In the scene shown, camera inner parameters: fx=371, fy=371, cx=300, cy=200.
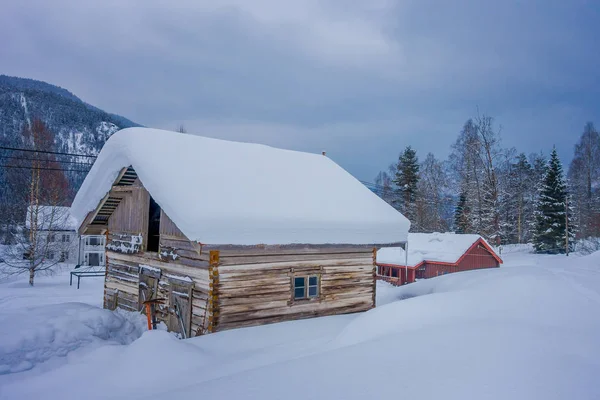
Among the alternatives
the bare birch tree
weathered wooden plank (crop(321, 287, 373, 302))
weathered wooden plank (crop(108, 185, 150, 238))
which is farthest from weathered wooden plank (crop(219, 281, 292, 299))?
the bare birch tree

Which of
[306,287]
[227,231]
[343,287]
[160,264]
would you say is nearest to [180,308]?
[160,264]

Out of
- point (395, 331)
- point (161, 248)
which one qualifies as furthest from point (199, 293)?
point (395, 331)

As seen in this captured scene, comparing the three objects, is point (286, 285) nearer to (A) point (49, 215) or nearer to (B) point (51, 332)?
(B) point (51, 332)

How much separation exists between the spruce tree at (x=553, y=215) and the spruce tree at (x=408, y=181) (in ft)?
40.1

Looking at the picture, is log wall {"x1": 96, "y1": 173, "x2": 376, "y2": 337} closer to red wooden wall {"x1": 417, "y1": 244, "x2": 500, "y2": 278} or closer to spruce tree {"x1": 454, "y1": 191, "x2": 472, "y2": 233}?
red wooden wall {"x1": 417, "y1": 244, "x2": 500, "y2": 278}

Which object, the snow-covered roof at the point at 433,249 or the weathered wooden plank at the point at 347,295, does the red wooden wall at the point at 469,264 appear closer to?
the snow-covered roof at the point at 433,249

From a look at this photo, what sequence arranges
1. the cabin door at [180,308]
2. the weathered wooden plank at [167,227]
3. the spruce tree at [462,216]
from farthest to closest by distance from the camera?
the spruce tree at [462,216], the weathered wooden plank at [167,227], the cabin door at [180,308]

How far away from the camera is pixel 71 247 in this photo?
45.8 m

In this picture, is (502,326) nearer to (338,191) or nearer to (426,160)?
(338,191)

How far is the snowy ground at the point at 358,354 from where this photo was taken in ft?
14.9

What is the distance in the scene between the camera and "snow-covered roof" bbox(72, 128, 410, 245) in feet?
31.4

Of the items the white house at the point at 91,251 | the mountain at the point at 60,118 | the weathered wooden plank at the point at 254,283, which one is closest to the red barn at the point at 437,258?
the weathered wooden plank at the point at 254,283

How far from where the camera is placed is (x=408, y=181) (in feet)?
140

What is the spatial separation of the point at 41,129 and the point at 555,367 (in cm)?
3481
